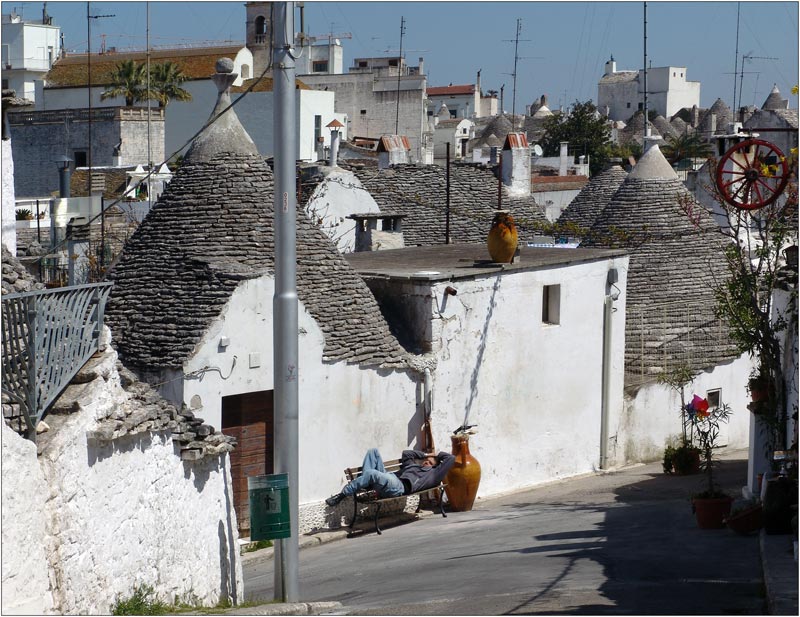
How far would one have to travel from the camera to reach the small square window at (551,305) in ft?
68.9

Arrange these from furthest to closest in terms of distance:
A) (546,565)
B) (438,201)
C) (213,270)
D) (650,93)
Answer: (650,93) → (438,201) → (213,270) → (546,565)

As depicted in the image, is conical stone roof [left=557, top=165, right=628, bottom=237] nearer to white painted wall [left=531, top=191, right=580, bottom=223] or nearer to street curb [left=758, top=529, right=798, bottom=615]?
white painted wall [left=531, top=191, right=580, bottom=223]

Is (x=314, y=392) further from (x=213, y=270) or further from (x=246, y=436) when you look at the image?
(x=213, y=270)

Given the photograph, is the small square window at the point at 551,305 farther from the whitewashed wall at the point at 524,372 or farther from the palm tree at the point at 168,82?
the palm tree at the point at 168,82

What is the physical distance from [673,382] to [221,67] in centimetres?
1058

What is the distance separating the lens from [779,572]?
1086cm

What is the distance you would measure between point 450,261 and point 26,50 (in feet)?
115

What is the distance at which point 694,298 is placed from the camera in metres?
25.8

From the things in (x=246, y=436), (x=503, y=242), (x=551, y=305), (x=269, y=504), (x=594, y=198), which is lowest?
(x=246, y=436)

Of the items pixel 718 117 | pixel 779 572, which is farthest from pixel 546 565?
pixel 718 117

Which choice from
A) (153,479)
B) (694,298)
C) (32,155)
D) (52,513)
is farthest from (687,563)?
(32,155)

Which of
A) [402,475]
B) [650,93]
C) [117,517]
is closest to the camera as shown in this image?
[117,517]

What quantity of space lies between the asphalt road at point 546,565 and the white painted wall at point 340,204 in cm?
1077

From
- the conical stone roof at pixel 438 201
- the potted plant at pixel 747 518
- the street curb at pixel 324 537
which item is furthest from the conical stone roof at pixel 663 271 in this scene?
the potted plant at pixel 747 518
